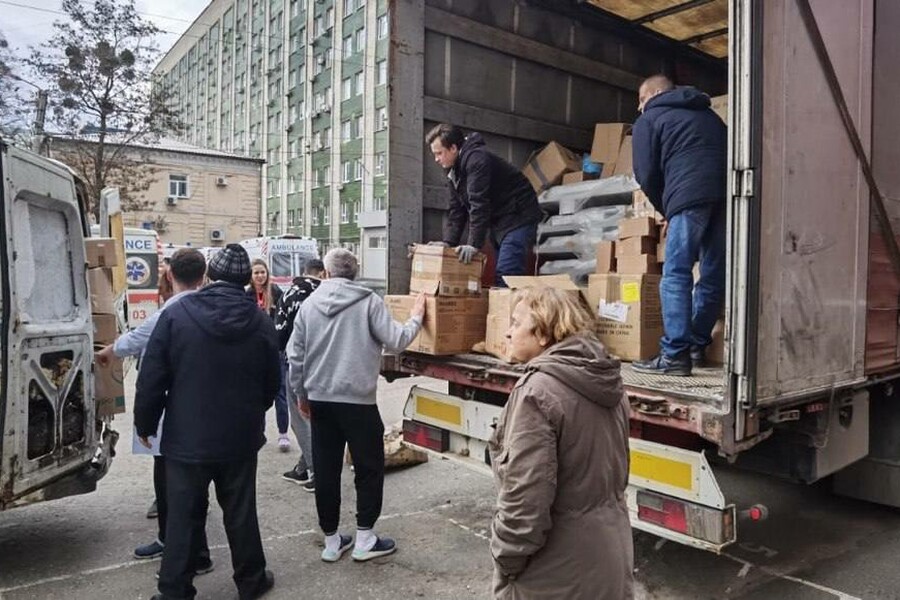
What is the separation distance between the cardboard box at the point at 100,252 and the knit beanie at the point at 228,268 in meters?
1.32

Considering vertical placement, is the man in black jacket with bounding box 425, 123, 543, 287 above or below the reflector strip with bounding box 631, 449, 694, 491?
above

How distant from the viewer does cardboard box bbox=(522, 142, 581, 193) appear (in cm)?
546

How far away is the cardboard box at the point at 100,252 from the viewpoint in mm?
4328

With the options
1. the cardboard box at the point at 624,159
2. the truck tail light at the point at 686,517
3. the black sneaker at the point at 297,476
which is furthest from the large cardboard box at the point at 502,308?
the black sneaker at the point at 297,476

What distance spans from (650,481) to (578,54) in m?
3.85

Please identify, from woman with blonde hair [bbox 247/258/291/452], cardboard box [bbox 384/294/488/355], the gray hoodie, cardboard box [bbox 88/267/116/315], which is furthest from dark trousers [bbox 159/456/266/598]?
woman with blonde hair [bbox 247/258/291/452]

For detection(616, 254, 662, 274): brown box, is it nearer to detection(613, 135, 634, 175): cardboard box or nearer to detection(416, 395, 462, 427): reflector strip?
detection(416, 395, 462, 427): reflector strip

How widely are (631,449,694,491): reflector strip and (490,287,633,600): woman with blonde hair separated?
955 millimetres

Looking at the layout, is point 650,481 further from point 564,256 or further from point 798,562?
point 564,256

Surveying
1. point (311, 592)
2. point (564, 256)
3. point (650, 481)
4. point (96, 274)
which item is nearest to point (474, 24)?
point (564, 256)

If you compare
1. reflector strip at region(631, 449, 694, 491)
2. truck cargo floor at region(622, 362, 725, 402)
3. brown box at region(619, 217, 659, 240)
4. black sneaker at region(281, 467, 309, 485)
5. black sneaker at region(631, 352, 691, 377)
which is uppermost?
brown box at region(619, 217, 659, 240)

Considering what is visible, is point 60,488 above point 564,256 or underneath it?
underneath

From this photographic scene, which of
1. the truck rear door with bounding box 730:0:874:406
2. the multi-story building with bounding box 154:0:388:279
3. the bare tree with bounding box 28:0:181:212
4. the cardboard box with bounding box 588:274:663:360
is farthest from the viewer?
the multi-story building with bounding box 154:0:388:279

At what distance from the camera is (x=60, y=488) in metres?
3.70
